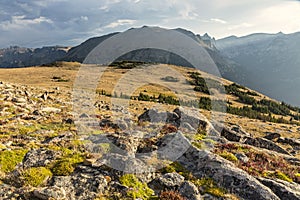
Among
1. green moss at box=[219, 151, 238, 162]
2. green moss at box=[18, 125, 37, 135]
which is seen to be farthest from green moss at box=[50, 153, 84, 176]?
green moss at box=[219, 151, 238, 162]

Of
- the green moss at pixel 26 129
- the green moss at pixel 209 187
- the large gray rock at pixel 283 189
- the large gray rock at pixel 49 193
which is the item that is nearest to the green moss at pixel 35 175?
the large gray rock at pixel 49 193

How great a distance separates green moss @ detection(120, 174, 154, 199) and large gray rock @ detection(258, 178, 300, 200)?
627 centimetres

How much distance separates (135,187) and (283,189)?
746 cm

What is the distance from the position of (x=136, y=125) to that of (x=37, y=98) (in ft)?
54.5

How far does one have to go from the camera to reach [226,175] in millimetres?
13555

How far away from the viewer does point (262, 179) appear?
46.2ft

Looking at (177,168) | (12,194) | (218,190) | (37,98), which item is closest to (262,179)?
(218,190)

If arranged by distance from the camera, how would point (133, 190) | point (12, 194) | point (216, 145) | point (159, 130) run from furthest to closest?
point (159, 130), point (216, 145), point (133, 190), point (12, 194)

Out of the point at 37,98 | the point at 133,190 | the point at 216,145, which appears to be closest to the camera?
the point at 133,190

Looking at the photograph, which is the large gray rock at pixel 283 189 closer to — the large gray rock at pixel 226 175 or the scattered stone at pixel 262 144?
the large gray rock at pixel 226 175

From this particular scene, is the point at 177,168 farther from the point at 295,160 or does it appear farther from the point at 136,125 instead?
the point at 295,160

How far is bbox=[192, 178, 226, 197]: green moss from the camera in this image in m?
12.4

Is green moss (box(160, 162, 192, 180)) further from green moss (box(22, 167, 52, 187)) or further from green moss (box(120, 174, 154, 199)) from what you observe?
green moss (box(22, 167, 52, 187))

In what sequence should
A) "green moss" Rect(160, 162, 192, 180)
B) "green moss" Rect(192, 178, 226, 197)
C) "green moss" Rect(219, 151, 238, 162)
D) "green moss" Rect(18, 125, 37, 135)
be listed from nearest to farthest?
1. "green moss" Rect(192, 178, 226, 197)
2. "green moss" Rect(160, 162, 192, 180)
3. "green moss" Rect(219, 151, 238, 162)
4. "green moss" Rect(18, 125, 37, 135)
